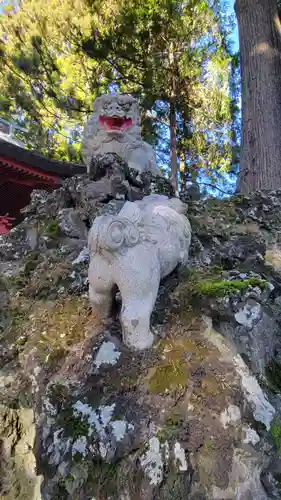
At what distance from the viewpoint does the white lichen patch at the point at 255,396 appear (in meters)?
1.32

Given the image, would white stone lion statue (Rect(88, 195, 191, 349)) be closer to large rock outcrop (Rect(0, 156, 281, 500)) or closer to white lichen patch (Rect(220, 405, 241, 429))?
large rock outcrop (Rect(0, 156, 281, 500))

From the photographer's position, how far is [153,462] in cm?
122

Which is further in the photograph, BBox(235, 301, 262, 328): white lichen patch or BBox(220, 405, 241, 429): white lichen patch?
BBox(235, 301, 262, 328): white lichen patch

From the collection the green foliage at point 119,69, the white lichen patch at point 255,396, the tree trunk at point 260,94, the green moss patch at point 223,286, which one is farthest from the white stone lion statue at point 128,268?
the green foliage at point 119,69

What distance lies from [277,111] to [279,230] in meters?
2.21

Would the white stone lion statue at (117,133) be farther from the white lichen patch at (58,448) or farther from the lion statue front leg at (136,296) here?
the white lichen patch at (58,448)

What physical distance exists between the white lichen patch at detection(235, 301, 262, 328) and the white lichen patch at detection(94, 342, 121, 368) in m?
0.47

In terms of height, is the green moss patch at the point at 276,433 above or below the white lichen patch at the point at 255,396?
below

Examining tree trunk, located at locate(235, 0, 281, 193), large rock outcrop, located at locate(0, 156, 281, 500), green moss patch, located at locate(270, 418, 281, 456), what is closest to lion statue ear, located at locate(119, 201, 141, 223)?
large rock outcrop, located at locate(0, 156, 281, 500)

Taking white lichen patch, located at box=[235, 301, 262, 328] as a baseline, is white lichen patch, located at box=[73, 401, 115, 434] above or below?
below

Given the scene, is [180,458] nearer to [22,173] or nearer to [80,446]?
[80,446]

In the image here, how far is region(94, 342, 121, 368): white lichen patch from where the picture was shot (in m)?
1.48

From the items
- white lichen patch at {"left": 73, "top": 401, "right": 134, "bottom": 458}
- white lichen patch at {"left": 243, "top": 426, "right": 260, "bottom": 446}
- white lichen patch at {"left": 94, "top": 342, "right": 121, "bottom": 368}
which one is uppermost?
white lichen patch at {"left": 94, "top": 342, "right": 121, "bottom": 368}

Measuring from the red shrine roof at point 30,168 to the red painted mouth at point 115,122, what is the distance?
6.37 feet
